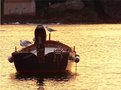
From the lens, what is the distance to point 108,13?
4018 inches

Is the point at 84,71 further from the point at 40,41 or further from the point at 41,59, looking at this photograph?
the point at 41,59

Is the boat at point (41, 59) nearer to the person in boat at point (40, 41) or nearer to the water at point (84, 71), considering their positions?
the person in boat at point (40, 41)

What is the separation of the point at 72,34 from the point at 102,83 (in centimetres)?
Result: 4260

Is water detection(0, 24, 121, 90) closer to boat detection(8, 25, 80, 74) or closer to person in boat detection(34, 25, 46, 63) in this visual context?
boat detection(8, 25, 80, 74)

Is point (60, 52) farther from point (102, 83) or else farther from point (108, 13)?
point (108, 13)

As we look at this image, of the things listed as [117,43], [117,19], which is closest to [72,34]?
[117,43]

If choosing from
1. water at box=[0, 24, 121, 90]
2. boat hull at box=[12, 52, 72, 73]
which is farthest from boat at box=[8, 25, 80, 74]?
water at box=[0, 24, 121, 90]

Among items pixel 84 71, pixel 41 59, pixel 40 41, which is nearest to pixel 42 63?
pixel 41 59

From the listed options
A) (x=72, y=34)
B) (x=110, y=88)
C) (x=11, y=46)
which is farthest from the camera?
(x=72, y=34)

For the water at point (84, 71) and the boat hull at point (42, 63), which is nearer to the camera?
the water at point (84, 71)

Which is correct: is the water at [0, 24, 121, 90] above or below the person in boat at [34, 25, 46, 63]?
below

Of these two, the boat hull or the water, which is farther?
the boat hull

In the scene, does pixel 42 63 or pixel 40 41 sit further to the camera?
pixel 40 41

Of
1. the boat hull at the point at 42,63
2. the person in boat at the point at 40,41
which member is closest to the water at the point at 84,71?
the boat hull at the point at 42,63
